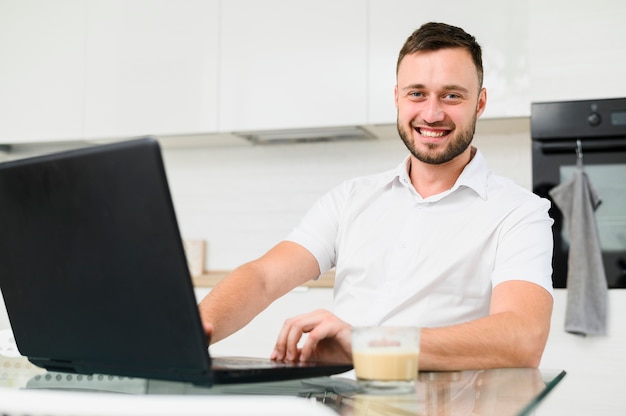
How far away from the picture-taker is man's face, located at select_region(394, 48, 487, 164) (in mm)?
1653

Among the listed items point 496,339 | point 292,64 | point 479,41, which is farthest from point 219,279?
point 496,339

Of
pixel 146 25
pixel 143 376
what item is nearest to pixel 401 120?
pixel 143 376

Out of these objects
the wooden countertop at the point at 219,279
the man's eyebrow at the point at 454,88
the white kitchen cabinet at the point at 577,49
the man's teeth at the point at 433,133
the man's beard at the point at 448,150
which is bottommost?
the wooden countertop at the point at 219,279

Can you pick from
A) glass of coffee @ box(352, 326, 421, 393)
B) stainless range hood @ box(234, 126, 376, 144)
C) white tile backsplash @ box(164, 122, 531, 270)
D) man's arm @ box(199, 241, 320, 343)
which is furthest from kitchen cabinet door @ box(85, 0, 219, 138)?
glass of coffee @ box(352, 326, 421, 393)

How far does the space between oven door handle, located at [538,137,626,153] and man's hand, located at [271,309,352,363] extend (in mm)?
1919

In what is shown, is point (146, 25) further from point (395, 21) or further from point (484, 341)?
point (484, 341)

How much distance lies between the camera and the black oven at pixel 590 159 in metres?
2.64

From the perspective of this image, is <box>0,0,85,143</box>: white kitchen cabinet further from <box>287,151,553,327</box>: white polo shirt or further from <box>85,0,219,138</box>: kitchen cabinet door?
<box>287,151,553,327</box>: white polo shirt

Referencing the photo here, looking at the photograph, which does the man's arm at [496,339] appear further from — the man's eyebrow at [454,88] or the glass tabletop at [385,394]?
the man's eyebrow at [454,88]

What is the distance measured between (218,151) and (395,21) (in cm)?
105

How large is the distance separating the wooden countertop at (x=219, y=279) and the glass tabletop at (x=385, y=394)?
5.69ft

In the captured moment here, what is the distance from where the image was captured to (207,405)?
0.48m

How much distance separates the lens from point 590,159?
273 cm

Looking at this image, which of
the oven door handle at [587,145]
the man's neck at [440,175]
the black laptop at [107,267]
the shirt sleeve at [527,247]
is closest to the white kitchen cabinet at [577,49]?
the oven door handle at [587,145]
